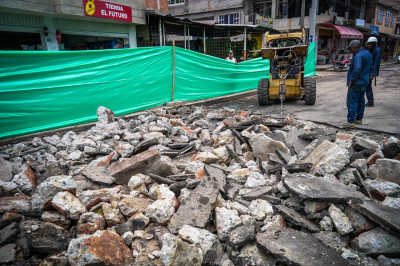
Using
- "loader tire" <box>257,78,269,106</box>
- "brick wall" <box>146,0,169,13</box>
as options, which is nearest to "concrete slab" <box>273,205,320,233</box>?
"loader tire" <box>257,78,269,106</box>

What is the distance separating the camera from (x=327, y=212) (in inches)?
93.1

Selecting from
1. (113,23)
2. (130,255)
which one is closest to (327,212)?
(130,255)

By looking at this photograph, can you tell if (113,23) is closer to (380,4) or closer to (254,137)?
(254,137)

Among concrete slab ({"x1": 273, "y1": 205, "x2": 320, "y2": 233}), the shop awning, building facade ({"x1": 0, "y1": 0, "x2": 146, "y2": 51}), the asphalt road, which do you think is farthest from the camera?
the shop awning

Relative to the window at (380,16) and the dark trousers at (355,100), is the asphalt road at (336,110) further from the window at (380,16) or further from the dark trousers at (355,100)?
the window at (380,16)

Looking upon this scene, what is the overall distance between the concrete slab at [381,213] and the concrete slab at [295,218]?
425 mm

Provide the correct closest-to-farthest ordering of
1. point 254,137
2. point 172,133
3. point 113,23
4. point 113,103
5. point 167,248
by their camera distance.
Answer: point 167,248 → point 254,137 → point 172,133 → point 113,103 → point 113,23

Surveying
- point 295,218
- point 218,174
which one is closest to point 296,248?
point 295,218

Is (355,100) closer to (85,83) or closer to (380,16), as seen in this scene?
(85,83)

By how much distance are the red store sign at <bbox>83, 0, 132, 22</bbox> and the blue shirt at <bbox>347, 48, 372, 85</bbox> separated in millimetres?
9734

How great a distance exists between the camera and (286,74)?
758cm

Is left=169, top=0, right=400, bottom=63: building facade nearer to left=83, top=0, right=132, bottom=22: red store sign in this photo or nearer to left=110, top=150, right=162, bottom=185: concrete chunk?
left=83, top=0, right=132, bottom=22: red store sign

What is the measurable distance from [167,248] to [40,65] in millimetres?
4827

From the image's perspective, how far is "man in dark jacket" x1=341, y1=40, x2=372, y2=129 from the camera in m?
4.79
